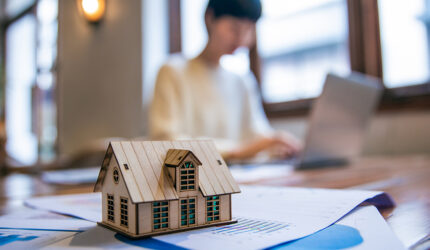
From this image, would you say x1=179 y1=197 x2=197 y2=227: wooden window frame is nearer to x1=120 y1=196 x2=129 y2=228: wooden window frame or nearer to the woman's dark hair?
x1=120 y1=196 x2=129 y2=228: wooden window frame

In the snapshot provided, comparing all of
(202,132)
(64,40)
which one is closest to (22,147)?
(64,40)

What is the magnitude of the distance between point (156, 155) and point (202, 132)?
1443 millimetres

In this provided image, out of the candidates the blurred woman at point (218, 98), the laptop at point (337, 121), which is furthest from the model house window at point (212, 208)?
the blurred woman at point (218, 98)

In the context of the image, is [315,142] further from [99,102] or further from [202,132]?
[99,102]

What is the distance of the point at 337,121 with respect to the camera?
3.51 feet

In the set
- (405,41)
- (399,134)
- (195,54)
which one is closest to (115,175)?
(399,134)

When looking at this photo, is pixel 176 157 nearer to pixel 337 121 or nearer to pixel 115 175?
pixel 115 175

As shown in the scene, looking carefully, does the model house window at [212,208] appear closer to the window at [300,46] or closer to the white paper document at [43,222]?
the white paper document at [43,222]

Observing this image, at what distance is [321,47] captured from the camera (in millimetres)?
2193

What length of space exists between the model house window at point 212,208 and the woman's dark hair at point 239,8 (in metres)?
1.36

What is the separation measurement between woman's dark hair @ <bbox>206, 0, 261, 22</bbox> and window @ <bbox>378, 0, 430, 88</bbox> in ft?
2.60

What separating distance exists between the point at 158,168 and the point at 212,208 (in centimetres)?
6

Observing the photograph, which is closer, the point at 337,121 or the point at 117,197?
the point at 117,197

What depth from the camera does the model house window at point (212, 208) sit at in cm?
32
